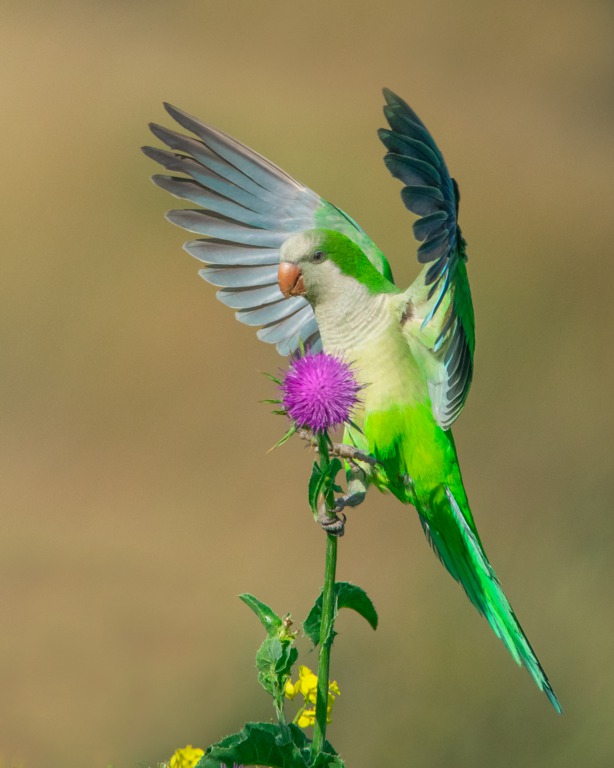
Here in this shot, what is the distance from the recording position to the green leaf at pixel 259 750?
3.88 feet

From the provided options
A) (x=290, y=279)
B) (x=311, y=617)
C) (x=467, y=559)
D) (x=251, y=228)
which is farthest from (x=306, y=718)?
(x=251, y=228)

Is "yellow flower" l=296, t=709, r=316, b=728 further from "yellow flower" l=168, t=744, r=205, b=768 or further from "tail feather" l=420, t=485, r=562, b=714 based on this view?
"tail feather" l=420, t=485, r=562, b=714

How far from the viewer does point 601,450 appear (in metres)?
5.09

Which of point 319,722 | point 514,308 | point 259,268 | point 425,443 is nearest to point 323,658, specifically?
point 319,722

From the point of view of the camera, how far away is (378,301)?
1.83 m

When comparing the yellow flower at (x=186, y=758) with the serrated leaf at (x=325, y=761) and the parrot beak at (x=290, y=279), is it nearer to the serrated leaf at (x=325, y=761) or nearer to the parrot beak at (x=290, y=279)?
the serrated leaf at (x=325, y=761)

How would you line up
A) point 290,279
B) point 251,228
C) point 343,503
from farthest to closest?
1. point 251,228
2. point 290,279
3. point 343,503

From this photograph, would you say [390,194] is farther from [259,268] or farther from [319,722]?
[319,722]

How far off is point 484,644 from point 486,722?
11.2 inches

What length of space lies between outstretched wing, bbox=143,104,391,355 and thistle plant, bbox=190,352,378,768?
69 cm

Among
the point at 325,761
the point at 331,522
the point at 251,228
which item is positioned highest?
the point at 251,228

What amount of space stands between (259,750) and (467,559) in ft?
2.73

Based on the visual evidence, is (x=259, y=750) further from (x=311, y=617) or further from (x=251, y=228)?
(x=251, y=228)

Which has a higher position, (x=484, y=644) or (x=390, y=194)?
(x=390, y=194)
